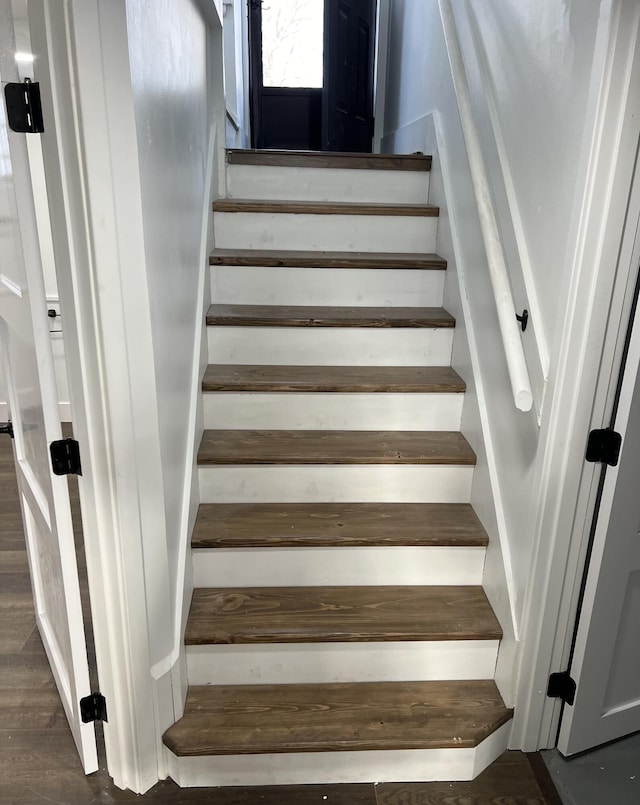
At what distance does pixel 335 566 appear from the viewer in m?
1.80

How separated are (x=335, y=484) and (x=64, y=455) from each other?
2.98ft

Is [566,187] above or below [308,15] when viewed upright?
below

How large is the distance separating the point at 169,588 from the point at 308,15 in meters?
5.36

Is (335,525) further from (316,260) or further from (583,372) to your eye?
(316,260)

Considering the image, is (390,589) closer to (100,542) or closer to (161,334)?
(100,542)

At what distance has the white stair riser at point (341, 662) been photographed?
165cm

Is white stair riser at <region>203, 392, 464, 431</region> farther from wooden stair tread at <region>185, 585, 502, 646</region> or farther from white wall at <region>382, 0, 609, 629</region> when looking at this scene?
wooden stair tread at <region>185, 585, 502, 646</region>

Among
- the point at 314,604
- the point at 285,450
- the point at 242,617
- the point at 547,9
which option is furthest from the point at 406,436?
the point at 547,9

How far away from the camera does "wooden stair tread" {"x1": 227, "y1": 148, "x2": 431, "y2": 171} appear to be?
2652 mm

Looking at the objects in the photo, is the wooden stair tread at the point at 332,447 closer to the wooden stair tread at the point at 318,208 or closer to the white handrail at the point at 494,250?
the white handrail at the point at 494,250

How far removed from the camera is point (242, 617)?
1684mm

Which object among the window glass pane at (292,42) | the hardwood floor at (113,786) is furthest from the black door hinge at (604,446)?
the window glass pane at (292,42)

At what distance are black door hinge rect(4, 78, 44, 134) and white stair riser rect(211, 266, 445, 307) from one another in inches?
48.4

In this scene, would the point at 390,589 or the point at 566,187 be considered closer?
the point at 566,187
